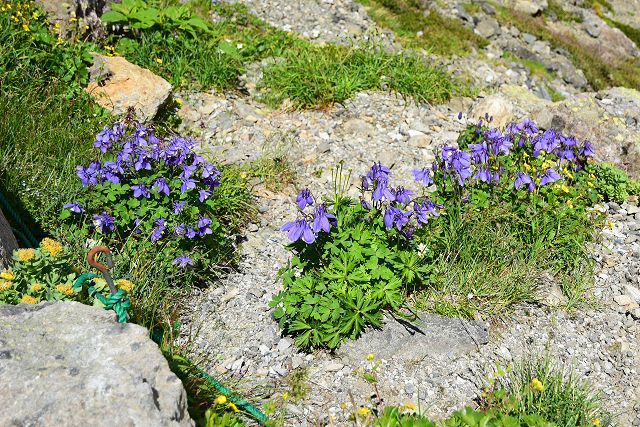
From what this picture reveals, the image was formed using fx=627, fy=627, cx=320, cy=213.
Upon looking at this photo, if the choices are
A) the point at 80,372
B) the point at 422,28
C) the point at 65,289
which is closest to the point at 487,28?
the point at 422,28

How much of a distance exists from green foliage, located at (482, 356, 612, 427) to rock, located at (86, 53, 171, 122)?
432cm

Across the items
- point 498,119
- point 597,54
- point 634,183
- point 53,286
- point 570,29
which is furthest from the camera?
point 570,29

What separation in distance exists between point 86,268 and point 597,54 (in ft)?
50.9

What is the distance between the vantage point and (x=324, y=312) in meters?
4.01

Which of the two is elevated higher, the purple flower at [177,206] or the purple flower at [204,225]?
the purple flower at [177,206]

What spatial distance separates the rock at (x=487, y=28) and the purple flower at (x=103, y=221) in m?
10.3

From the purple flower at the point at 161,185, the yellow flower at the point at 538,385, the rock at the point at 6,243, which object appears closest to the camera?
the yellow flower at the point at 538,385

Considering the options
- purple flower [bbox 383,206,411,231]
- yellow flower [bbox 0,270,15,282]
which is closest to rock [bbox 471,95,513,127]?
purple flower [bbox 383,206,411,231]

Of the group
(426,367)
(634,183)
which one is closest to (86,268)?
(426,367)

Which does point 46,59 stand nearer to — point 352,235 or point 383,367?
point 352,235

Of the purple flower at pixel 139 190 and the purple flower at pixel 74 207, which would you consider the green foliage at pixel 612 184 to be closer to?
the purple flower at pixel 139 190

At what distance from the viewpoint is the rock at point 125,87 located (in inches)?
254

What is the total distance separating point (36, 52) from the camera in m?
6.39

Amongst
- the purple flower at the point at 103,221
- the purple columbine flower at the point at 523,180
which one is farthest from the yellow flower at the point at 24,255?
the purple columbine flower at the point at 523,180
